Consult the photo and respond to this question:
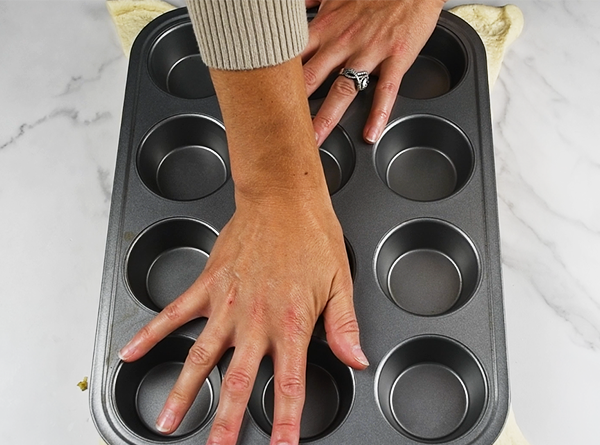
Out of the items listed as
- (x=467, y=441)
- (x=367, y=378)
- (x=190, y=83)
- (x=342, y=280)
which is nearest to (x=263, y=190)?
(x=342, y=280)

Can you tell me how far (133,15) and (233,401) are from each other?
1.03 m

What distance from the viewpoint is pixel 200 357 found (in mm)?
1065

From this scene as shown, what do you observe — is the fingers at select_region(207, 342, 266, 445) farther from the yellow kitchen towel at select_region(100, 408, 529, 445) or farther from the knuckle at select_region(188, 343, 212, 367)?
the yellow kitchen towel at select_region(100, 408, 529, 445)

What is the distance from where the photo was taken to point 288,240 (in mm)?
1081

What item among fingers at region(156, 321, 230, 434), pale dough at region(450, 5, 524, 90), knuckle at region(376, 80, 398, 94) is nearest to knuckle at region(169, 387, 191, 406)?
fingers at region(156, 321, 230, 434)

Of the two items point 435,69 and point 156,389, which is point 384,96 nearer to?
point 435,69

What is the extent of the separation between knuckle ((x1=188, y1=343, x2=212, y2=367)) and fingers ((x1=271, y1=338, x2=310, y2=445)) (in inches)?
4.3

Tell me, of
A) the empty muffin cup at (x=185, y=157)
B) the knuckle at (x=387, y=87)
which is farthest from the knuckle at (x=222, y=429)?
the knuckle at (x=387, y=87)

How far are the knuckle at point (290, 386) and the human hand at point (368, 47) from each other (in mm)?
508

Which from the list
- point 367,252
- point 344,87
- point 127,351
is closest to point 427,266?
point 367,252

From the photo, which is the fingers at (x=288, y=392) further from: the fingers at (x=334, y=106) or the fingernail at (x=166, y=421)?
the fingers at (x=334, y=106)

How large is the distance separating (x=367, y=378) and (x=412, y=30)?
753 millimetres

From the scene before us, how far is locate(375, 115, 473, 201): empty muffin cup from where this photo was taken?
4.57ft

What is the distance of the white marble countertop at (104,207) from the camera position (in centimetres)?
128
